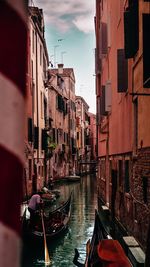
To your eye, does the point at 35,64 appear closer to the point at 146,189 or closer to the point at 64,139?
the point at 146,189

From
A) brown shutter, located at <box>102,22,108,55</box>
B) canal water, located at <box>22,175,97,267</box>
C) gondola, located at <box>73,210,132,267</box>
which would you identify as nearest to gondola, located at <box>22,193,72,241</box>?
canal water, located at <box>22,175,97,267</box>

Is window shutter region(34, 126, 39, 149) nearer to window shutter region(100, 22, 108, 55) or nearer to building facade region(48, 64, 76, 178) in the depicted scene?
building facade region(48, 64, 76, 178)

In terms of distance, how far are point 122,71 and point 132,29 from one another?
7.78ft

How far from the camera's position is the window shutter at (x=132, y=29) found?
255 inches

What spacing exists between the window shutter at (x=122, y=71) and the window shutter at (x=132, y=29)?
1.87 metres

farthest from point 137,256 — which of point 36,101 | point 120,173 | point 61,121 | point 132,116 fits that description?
point 61,121

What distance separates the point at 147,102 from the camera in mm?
6734

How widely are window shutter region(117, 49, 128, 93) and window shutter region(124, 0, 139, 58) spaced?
1.87m

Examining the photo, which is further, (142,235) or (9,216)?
(142,235)

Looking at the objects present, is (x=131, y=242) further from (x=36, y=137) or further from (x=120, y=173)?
(x=36, y=137)

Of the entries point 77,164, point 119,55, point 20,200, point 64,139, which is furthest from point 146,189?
point 77,164

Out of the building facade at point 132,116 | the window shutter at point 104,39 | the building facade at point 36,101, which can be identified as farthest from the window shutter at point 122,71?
the building facade at point 36,101

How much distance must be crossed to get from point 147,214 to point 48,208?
1199 centimetres

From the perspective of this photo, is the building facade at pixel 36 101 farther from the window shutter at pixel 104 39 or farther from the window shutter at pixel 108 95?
the window shutter at pixel 108 95
